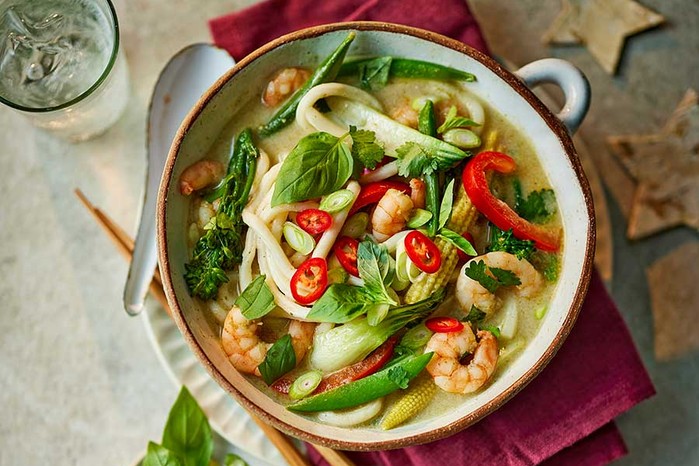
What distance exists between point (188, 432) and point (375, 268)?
121 cm

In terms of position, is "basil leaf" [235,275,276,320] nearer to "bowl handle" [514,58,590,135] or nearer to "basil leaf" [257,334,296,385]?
"basil leaf" [257,334,296,385]

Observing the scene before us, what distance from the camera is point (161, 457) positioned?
3629mm

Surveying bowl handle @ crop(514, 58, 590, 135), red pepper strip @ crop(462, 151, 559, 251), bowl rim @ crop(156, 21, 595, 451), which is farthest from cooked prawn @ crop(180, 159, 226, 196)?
bowl handle @ crop(514, 58, 590, 135)

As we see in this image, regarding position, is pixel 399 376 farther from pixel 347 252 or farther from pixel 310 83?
pixel 310 83

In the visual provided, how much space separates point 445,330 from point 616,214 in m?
1.36

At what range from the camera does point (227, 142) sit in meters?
3.56

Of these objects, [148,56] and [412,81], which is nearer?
[412,81]

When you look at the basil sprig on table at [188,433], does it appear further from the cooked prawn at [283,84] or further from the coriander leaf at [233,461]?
the cooked prawn at [283,84]

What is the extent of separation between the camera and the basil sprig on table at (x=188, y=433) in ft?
12.1

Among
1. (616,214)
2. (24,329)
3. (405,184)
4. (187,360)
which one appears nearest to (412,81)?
(405,184)

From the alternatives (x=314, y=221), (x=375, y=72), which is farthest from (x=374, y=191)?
(x=375, y=72)

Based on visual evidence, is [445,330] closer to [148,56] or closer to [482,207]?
[482,207]

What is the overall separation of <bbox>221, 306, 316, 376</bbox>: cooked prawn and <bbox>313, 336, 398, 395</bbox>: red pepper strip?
0.15 m

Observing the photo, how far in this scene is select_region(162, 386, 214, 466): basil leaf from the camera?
3.69 meters
